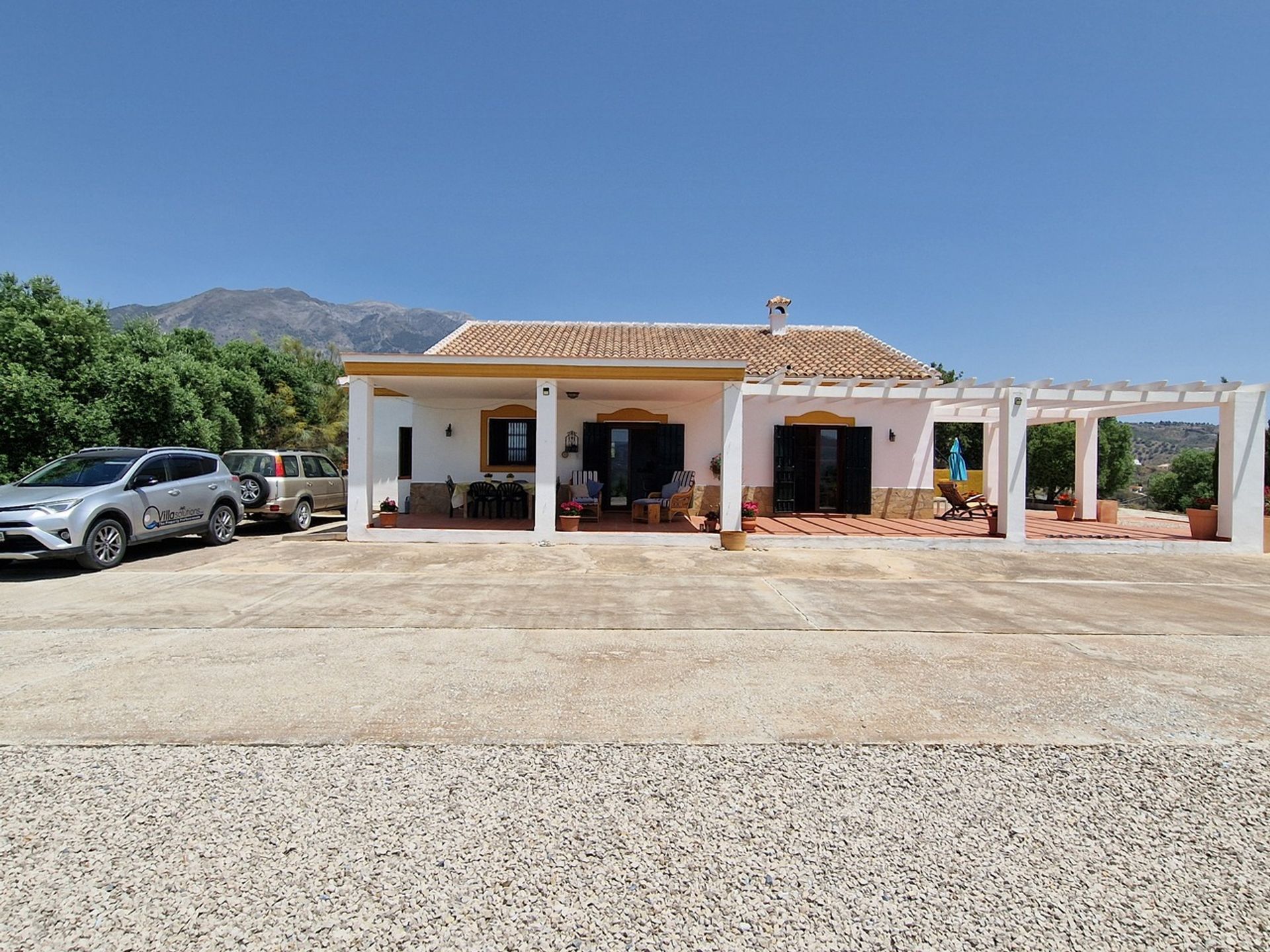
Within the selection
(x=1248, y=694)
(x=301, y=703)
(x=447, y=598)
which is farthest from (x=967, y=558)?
(x=301, y=703)

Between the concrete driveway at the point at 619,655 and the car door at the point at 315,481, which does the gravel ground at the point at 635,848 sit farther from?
the car door at the point at 315,481

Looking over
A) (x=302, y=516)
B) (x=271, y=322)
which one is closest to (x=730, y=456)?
(x=302, y=516)

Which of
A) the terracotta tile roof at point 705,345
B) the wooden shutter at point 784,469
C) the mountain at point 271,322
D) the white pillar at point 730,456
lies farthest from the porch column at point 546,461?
the mountain at point 271,322

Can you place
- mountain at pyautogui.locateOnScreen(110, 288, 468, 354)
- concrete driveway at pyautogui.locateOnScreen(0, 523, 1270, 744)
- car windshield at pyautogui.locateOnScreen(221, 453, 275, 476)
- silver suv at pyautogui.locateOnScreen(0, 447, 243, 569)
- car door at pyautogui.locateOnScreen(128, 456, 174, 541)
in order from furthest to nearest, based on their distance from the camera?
mountain at pyautogui.locateOnScreen(110, 288, 468, 354) → car windshield at pyautogui.locateOnScreen(221, 453, 275, 476) → car door at pyautogui.locateOnScreen(128, 456, 174, 541) → silver suv at pyautogui.locateOnScreen(0, 447, 243, 569) → concrete driveway at pyautogui.locateOnScreen(0, 523, 1270, 744)

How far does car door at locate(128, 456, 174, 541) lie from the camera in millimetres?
8383

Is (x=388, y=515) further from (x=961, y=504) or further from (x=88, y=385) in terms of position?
(x=961, y=504)

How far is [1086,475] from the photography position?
48.5 feet

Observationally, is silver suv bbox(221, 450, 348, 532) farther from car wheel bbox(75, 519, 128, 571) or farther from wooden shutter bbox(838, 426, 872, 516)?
wooden shutter bbox(838, 426, 872, 516)

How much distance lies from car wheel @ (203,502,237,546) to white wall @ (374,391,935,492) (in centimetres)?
427

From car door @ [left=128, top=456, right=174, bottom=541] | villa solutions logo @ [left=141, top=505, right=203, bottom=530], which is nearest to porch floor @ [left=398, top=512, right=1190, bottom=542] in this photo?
villa solutions logo @ [left=141, top=505, right=203, bottom=530]

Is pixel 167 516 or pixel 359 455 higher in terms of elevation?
pixel 359 455

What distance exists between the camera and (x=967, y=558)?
9844 millimetres

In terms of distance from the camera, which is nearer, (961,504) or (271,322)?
(961,504)

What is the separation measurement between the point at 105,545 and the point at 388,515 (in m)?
3.95
